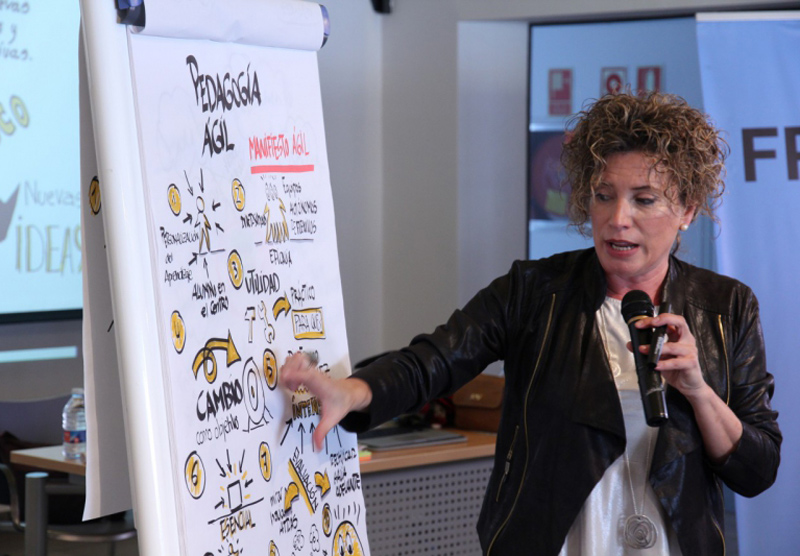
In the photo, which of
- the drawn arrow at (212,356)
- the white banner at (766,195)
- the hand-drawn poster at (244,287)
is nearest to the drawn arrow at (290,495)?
the hand-drawn poster at (244,287)

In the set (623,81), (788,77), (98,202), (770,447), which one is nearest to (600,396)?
(770,447)

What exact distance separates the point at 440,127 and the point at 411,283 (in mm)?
903

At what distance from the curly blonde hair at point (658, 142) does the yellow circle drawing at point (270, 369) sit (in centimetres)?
70

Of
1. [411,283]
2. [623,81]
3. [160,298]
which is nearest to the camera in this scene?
[160,298]

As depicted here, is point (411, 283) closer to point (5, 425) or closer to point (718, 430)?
point (5, 425)

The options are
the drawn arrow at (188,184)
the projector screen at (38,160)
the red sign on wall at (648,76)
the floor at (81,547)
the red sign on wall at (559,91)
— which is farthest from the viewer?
the red sign on wall at (559,91)

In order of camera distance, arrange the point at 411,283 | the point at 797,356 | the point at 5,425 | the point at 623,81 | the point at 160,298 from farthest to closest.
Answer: the point at 411,283 → the point at 623,81 → the point at 5,425 → the point at 797,356 → the point at 160,298

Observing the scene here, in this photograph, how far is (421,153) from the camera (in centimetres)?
558

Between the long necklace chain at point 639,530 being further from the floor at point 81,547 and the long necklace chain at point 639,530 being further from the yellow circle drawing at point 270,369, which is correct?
the floor at point 81,547

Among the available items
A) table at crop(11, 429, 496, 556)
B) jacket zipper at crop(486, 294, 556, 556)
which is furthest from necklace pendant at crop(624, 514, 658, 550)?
table at crop(11, 429, 496, 556)

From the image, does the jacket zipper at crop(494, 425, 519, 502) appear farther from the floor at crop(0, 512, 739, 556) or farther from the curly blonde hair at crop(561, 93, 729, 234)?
the floor at crop(0, 512, 739, 556)

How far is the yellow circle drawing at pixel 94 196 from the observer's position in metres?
1.56

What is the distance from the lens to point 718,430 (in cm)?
188

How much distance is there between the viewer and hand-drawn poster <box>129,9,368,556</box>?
1607mm
